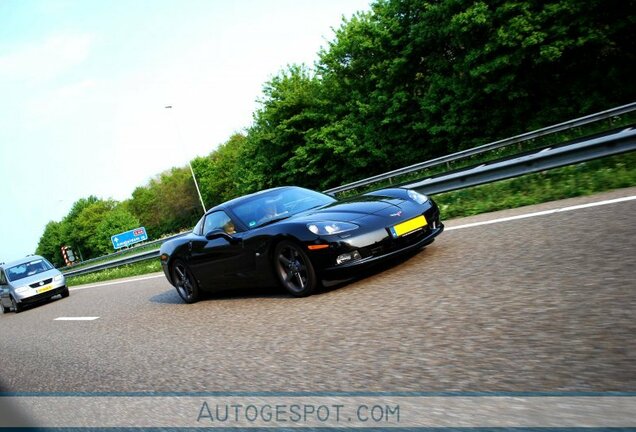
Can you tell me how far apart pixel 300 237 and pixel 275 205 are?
1.34m

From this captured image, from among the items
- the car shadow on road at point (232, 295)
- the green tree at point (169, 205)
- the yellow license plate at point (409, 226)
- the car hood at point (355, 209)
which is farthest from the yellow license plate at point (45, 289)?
the green tree at point (169, 205)

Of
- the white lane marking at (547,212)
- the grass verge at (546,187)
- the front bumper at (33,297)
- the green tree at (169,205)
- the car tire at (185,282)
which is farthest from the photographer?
the green tree at (169,205)

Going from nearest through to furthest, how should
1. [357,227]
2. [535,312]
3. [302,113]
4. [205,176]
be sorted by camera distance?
[535,312]
[357,227]
[302,113]
[205,176]

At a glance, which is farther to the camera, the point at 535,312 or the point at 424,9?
the point at 424,9

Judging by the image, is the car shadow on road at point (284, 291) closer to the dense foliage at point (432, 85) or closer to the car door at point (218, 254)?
the car door at point (218, 254)

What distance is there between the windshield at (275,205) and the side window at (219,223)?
0.16 meters

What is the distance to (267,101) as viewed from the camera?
1580 inches

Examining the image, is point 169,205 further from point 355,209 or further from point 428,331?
point 428,331

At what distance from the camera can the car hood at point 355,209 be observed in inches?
219

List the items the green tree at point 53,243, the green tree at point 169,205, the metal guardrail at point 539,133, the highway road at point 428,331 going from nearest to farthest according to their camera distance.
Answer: the highway road at point 428,331, the metal guardrail at point 539,133, the green tree at point 169,205, the green tree at point 53,243

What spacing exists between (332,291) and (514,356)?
2984mm

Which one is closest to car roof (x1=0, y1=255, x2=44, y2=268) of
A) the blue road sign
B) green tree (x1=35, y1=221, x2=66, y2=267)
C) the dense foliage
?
the dense foliage

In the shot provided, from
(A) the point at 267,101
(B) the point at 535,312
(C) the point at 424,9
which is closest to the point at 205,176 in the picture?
(A) the point at 267,101

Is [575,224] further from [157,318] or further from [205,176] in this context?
[205,176]
